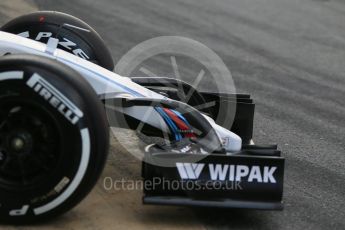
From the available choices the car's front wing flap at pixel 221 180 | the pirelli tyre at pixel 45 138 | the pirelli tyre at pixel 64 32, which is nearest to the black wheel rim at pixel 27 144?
the pirelli tyre at pixel 45 138

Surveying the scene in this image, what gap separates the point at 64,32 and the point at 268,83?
350cm

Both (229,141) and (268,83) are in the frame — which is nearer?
(229,141)

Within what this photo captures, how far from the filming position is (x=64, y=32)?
230 inches

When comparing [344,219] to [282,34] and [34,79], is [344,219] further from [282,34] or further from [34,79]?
[282,34]

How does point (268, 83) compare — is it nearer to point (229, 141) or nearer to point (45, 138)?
point (229, 141)

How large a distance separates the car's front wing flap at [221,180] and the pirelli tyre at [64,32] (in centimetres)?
170

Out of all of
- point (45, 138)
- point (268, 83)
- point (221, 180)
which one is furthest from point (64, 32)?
point (268, 83)

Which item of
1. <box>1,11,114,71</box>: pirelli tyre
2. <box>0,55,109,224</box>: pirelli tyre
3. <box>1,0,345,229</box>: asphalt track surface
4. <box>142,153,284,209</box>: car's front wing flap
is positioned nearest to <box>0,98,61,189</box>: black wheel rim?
<box>0,55,109,224</box>: pirelli tyre

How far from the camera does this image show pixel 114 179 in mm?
5289

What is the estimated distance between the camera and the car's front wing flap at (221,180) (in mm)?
4543

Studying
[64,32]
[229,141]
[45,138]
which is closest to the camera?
[45,138]

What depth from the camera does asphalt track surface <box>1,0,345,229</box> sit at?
15.6 ft

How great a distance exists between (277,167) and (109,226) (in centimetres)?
122

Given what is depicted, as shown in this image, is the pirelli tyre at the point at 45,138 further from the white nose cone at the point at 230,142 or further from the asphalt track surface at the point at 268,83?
the white nose cone at the point at 230,142
